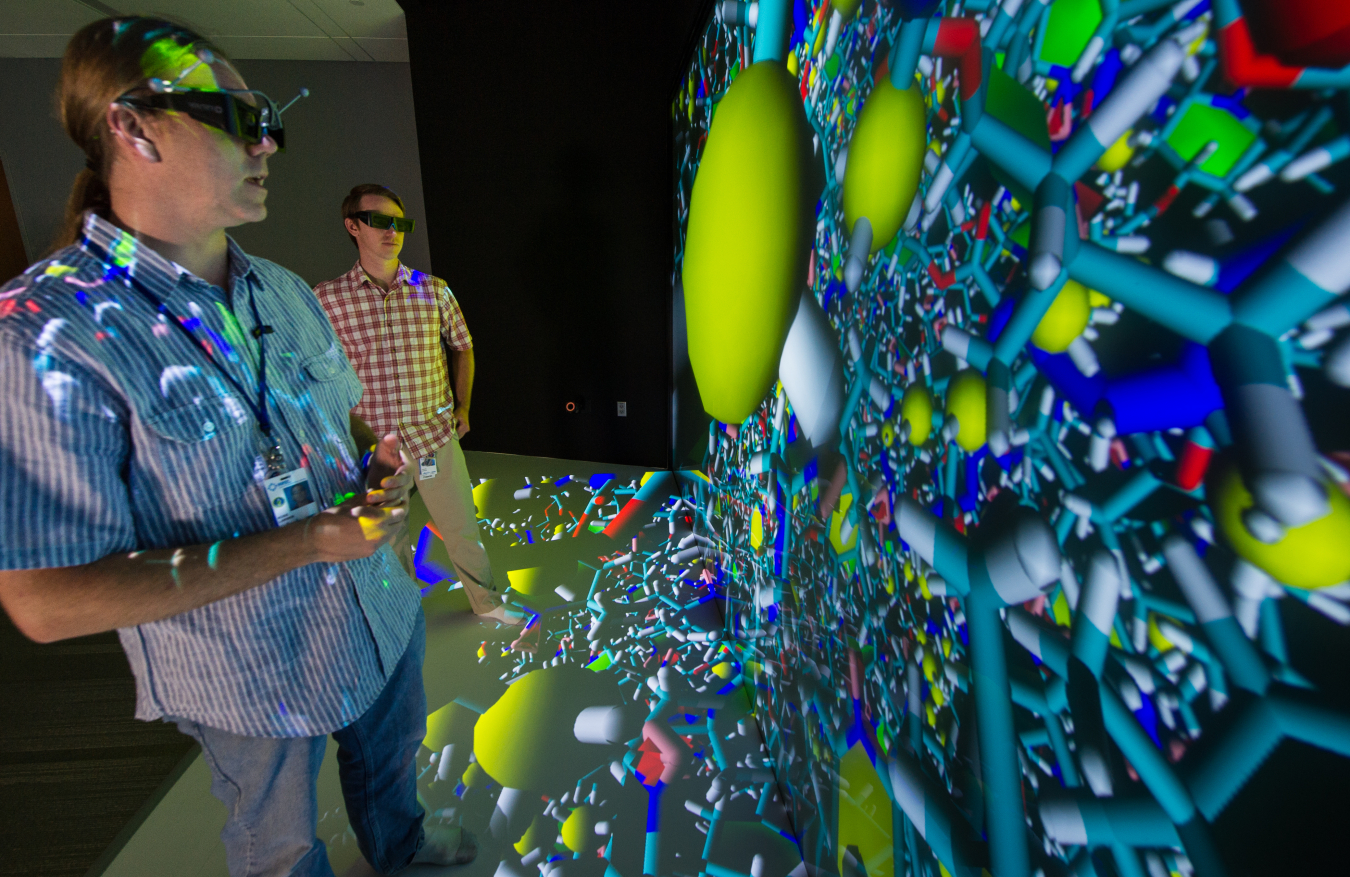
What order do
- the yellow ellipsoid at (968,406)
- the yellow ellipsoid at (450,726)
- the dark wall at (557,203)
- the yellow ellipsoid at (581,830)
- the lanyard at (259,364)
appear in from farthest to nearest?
the dark wall at (557,203)
the yellow ellipsoid at (450,726)
the yellow ellipsoid at (581,830)
the lanyard at (259,364)
the yellow ellipsoid at (968,406)

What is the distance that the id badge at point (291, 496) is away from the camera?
3.02 feet

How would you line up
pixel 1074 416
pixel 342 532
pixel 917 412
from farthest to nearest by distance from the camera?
pixel 342 532 < pixel 917 412 < pixel 1074 416

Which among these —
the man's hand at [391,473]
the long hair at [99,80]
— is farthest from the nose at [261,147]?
the man's hand at [391,473]

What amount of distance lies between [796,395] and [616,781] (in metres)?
1.20

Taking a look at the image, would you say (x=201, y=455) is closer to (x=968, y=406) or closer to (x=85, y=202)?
(x=85, y=202)

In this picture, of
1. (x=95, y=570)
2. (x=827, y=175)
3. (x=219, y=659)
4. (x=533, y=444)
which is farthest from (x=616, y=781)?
(x=533, y=444)

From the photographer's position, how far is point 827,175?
3.52 ft

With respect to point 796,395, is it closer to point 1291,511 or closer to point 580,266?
point 1291,511

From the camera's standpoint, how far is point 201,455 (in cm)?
85

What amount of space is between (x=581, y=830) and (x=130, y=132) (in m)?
1.68

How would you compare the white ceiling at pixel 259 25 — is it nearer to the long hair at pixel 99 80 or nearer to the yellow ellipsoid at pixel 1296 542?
the long hair at pixel 99 80

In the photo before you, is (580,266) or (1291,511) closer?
(1291,511)

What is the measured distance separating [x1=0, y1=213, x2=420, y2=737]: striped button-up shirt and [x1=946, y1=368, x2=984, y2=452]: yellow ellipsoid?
1006 millimetres

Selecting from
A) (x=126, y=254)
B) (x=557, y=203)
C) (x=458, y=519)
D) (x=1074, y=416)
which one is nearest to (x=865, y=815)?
(x=1074, y=416)
